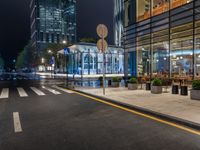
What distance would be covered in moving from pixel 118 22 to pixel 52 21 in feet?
294

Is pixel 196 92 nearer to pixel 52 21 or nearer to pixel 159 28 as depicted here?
pixel 159 28

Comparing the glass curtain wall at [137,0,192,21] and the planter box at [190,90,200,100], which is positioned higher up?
the glass curtain wall at [137,0,192,21]

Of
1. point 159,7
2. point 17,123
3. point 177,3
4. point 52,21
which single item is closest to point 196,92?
point 17,123

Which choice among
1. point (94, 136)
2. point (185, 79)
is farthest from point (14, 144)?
point (185, 79)

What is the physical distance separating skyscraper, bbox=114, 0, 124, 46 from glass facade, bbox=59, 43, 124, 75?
30094mm

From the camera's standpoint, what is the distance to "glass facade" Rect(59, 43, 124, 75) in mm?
48838

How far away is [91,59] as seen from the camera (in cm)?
5144

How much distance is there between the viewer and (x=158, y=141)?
4.19 metres

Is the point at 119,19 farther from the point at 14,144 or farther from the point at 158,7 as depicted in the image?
the point at 14,144

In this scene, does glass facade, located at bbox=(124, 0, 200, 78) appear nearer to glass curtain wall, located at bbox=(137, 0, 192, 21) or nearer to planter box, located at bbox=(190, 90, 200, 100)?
glass curtain wall, located at bbox=(137, 0, 192, 21)

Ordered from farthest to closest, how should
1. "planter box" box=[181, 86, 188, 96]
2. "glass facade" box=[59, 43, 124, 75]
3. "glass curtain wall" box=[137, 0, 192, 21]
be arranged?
"glass facade" box=[59, 43, 124, 75], "glass curtain wall" box=[137, 0, 192, 21], "planter box" box=[181, 86, 188, 96]

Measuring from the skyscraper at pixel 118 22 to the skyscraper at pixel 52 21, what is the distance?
65.4 m

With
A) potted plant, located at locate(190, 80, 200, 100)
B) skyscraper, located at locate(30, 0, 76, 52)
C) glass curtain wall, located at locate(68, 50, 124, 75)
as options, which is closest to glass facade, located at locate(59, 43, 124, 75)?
glass curtain wall, located at locate(68, 50, 124, 75)

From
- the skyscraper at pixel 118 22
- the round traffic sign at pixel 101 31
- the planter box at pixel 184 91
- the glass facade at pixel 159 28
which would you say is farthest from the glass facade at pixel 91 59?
the planter box at pixel 184 91
